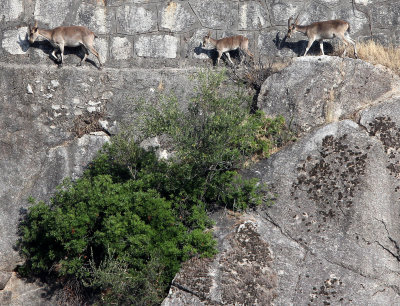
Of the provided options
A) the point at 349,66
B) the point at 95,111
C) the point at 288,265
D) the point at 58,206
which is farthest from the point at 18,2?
the point at 288,265

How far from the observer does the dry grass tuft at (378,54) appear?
13.6 metres

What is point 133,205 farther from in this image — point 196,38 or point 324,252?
point 196,38

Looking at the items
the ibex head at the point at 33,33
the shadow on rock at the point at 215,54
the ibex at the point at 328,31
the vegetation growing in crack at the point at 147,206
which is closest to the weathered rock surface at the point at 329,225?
the vegetation growing in crack at the point at 147,206

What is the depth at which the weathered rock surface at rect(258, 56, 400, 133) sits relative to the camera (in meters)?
12.9

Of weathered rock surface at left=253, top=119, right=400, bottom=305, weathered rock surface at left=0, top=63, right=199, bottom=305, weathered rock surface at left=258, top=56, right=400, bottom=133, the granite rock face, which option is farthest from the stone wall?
weathered rock surface at left=253, top=119, right=400, bottom=305

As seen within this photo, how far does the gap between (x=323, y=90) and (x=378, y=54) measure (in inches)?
68.1

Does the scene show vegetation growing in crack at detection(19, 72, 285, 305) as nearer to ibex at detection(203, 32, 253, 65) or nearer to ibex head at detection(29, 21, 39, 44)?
ibex at detection(203, 32, 253, 65)

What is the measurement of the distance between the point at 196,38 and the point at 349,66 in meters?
3.47

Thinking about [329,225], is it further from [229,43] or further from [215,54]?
[215,54]

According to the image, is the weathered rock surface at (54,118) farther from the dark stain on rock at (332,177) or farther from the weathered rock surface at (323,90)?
the dark stain on rock at (332,177)

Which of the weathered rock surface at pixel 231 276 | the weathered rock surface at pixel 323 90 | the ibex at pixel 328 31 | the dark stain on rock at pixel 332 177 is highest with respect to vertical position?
the ibex at pixel 328 31

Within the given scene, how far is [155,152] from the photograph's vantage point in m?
12.9

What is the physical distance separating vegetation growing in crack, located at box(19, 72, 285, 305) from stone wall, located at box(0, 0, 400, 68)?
268 centimetres

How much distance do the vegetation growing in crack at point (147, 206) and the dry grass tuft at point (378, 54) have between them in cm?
315
